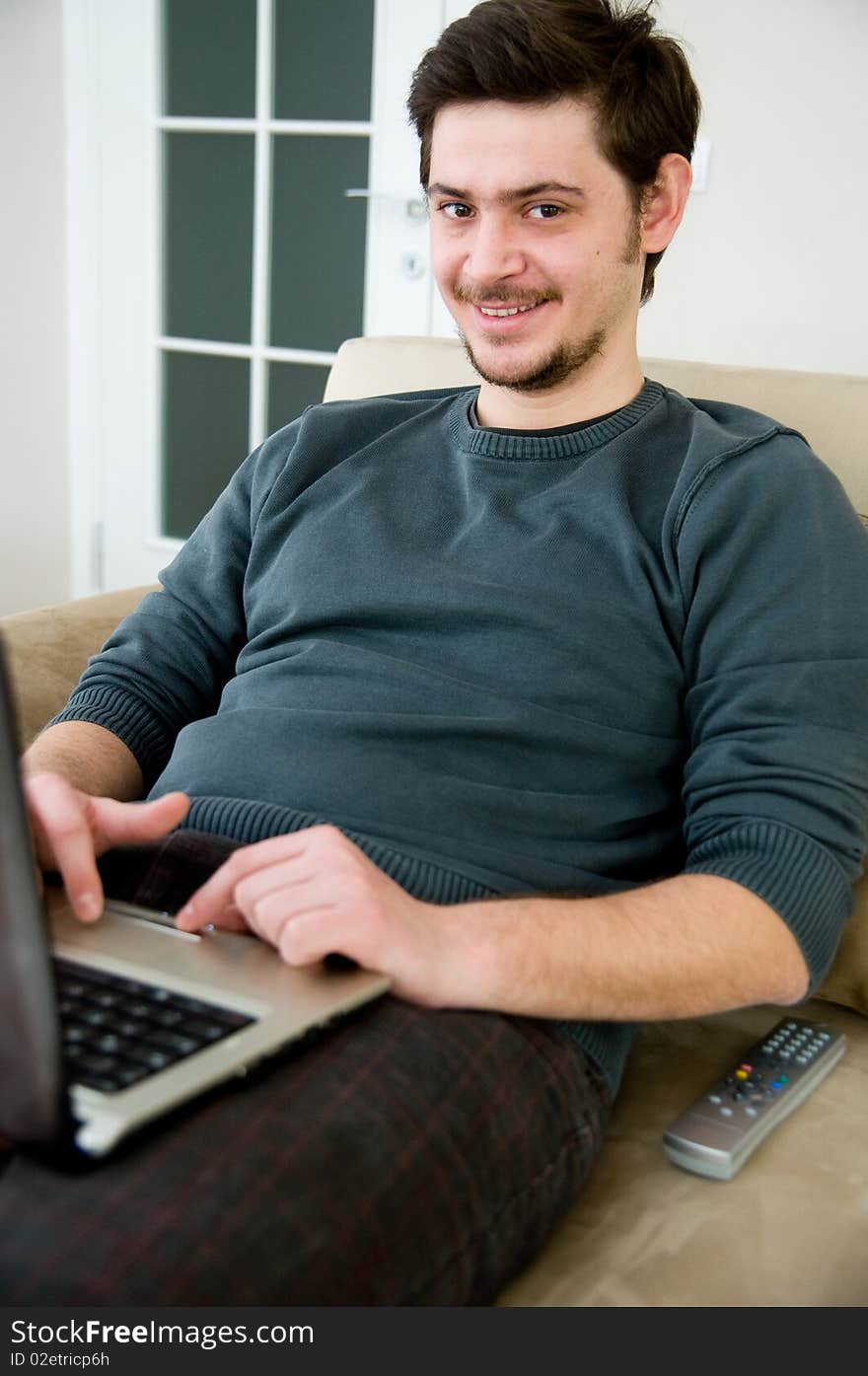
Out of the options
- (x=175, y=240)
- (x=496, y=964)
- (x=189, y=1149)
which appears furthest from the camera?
(x=175, y=240)

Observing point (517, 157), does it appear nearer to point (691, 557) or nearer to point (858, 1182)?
point (691, 557)

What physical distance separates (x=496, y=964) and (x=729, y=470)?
1.50 ft

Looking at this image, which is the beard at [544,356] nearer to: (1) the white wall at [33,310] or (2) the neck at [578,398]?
(2) the neck at [578,398]

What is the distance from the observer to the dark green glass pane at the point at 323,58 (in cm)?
265

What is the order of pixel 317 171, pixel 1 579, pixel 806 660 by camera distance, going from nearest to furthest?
pixel 806 660, pixel 317 171, pixel 1 579

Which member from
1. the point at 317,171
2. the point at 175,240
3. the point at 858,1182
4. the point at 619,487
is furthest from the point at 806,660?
the point at 175,240

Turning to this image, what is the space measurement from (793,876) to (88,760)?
1.93 ft

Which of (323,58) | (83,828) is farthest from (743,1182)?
(323,58)

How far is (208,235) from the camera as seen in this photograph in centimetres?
299

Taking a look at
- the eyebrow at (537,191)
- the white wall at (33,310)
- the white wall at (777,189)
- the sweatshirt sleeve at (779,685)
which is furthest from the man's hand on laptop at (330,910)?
the white wall at (33,310)

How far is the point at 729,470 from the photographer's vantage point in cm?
105

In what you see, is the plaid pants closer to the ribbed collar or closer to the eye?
the ribbed collar

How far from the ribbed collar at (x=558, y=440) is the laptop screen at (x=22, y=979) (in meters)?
0.74

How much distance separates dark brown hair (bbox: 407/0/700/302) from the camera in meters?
1.13
